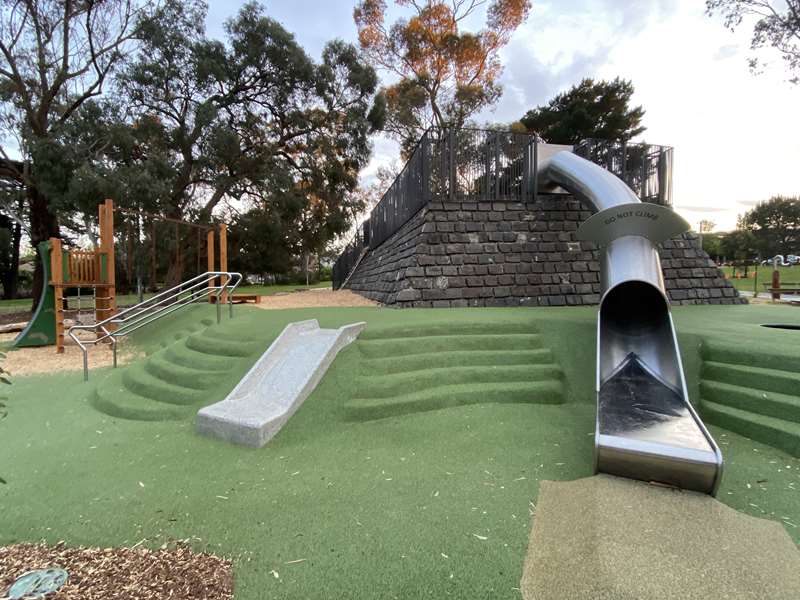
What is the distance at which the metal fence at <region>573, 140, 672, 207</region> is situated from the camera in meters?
11.0

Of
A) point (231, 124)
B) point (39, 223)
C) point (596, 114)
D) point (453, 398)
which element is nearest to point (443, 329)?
point (453, 398)

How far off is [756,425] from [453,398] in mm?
2815

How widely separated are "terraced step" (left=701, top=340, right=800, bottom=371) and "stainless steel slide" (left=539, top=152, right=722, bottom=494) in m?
0.80

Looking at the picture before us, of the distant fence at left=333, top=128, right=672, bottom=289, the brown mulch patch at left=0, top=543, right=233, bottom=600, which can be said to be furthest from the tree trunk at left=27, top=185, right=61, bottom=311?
the brown mulch patch at left=0, top=543, right=233, bottom=600

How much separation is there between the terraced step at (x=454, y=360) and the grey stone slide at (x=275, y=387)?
57 centimetres

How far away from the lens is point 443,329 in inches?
222

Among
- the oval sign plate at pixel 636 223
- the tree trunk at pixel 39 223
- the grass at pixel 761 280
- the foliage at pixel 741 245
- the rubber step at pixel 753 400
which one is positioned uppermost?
the foliage at pixel 741 245

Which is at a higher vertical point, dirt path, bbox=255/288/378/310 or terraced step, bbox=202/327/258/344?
dirt path, bbox=255/288/378/310

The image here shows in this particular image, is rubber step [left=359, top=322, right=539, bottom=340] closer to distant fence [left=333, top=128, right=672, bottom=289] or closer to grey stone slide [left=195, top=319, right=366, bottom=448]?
grey stone slide [left=195, top=319, right=366, bottom=448]

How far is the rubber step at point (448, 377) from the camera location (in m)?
4.41

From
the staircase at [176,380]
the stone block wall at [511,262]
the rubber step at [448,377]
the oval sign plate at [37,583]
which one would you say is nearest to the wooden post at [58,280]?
the staircase at [176,380]

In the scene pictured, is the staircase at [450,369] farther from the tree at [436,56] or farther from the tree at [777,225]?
the tree at [777,225]

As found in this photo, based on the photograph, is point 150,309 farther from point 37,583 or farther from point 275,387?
point 37,583

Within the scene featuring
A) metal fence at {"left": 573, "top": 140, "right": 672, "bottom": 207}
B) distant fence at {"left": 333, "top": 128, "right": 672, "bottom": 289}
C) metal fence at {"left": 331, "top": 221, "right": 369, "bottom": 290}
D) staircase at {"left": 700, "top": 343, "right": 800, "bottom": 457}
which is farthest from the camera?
metal fence at {"left": 331, "top": 221, "right": 369, "bottom": 290}
